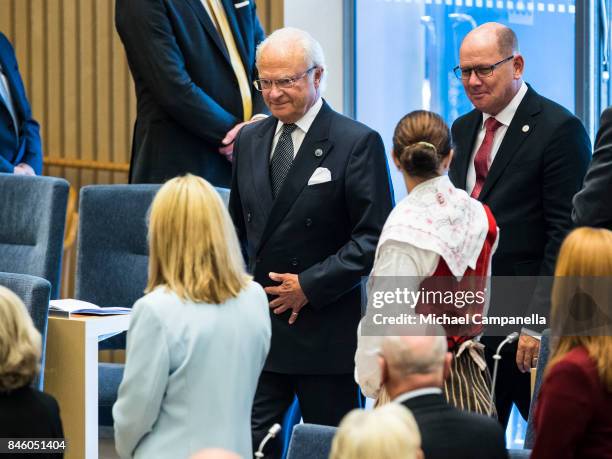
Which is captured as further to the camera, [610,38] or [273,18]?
A: [273,18]

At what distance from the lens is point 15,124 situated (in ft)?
16.9

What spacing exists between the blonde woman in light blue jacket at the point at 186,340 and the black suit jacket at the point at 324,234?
843mm

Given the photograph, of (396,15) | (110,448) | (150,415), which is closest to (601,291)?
(150,415)

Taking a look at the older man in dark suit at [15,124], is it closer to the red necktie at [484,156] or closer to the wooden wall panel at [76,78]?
the wooden wall panel at [76,78]

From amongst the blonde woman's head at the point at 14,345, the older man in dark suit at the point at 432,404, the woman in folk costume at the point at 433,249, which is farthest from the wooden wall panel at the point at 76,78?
the older man in dark suit at the point at 432,404

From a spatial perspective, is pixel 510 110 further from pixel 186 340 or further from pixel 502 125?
pixel 186 340

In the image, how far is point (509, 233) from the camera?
10.9 ft

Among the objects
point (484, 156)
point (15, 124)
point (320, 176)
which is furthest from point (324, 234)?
point (15, 124)

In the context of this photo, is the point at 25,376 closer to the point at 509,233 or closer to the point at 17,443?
the point at 17,443

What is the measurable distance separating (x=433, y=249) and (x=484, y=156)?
789 mm

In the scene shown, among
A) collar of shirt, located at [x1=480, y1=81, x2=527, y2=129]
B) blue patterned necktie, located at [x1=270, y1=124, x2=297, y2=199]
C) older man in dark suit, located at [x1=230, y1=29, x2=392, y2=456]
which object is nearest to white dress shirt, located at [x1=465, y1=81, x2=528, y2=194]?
collar of shirt, located at [x1=480, y1=81, x2=527, y2=129]

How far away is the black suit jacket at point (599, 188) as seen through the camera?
2.95 m

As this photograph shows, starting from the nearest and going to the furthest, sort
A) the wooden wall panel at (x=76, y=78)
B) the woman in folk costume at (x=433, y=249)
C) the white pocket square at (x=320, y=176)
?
the woman in folk costume at (x=433, y=249), the white pocket square at (x=320, y=176), the wooden wall panel at (x=76, y=78)

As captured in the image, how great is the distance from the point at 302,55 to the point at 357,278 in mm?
677
